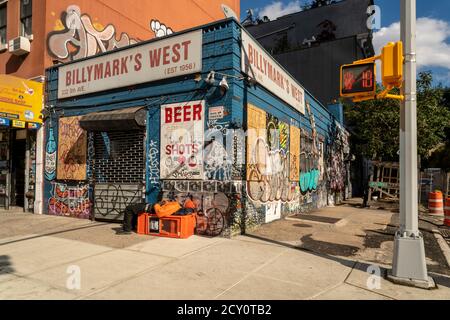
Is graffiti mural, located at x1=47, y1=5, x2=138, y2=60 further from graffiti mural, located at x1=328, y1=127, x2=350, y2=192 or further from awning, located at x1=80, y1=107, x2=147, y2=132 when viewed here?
graffiti mural, located at x1=328, y1=127, x2=350, y2=192

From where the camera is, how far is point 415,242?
492 cm

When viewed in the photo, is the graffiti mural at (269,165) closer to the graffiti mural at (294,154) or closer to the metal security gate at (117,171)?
the graffiti mural at (294,154)

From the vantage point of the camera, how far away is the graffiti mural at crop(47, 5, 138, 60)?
38.7 ft

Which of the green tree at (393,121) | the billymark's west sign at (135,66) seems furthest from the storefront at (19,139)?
the green tree at (393,121)

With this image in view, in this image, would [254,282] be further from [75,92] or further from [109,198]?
[75,92]

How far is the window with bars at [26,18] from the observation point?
39.5 ft

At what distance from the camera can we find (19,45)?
11.6 meters

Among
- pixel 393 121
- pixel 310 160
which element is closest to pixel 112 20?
pixel 310 160

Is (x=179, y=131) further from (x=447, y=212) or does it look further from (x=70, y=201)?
(x=447, y=212)

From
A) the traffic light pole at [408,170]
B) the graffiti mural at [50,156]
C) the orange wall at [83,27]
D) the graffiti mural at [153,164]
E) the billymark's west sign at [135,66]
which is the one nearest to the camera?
the traffic light pole at [408,170]

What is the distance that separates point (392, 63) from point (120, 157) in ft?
23.6

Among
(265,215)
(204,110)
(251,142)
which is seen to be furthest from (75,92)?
(265,215)

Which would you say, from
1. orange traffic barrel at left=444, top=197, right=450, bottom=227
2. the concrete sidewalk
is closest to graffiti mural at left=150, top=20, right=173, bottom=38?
the concrete sidewalk

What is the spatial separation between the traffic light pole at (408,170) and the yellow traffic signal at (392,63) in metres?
0.26
